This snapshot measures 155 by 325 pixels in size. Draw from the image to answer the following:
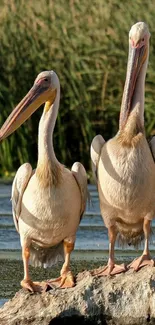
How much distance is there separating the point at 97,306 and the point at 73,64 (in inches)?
355

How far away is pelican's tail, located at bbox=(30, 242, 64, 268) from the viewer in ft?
30.6

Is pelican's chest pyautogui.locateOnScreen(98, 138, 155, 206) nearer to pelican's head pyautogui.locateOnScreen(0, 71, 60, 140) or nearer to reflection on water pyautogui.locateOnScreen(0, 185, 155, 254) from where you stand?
pelican's head pyautogui.locateOnScreen(0, 71, 60, 140)

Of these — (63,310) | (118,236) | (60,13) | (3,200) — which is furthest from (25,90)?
(63,310)

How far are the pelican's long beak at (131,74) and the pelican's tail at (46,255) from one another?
1067mm

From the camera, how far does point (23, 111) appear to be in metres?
9.21

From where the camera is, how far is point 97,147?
9078 mm

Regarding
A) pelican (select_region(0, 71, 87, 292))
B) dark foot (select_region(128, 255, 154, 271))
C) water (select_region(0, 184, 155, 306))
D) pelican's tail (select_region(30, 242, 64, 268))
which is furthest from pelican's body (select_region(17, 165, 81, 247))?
water (select_region(0, 184, 155, 306))

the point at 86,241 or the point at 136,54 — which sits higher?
the point at 136,54

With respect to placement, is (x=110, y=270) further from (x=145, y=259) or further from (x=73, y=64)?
(x=73, y=64)

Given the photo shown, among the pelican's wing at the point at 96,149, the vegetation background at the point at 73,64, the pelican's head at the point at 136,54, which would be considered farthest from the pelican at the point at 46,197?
the vegetation background at the point at 73,64

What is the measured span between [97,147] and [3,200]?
5.75 m

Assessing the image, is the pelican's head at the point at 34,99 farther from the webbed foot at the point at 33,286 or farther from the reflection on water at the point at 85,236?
the reflection on water at the point at 85,236

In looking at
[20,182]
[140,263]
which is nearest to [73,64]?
[20,182]

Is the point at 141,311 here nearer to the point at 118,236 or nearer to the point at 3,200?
the point at 118,236
